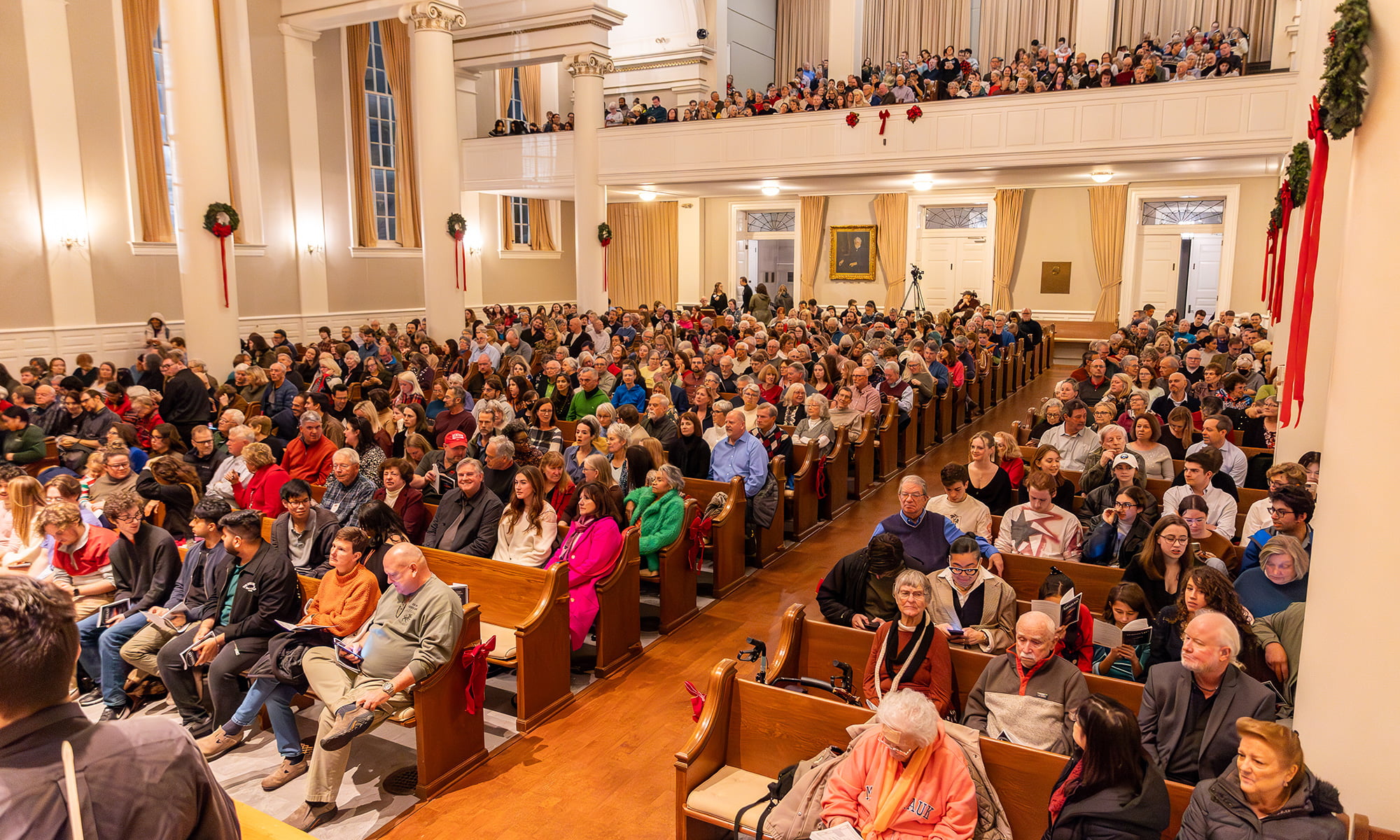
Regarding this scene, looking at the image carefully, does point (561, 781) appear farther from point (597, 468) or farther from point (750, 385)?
point (750, 385)

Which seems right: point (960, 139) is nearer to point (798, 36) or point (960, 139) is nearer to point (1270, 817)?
point (798, 36)

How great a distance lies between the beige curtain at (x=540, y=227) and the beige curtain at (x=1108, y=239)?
1157cm

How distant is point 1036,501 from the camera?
497 centimetres

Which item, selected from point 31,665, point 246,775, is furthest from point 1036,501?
point 31,665

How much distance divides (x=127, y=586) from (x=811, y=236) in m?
17.1

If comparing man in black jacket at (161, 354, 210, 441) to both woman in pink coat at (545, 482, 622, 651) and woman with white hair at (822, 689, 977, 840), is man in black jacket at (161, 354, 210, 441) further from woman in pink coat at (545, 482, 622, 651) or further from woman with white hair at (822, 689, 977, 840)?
woman with white hair at (822, 689, 977, 840)

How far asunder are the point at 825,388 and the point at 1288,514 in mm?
5166

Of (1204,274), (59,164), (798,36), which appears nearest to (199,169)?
(59,164)

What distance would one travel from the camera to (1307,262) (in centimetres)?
297

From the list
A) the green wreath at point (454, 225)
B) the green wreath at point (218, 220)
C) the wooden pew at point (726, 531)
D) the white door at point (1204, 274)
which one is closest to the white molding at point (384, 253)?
the green wreath at point (454, 225)

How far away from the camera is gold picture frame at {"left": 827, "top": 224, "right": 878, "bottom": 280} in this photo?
19.7 m

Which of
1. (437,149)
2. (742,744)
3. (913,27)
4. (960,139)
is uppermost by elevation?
(913,27)

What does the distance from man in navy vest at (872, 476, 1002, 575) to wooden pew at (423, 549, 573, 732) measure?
173 centimetres

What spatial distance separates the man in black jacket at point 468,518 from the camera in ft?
17.2
